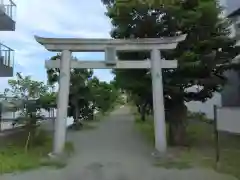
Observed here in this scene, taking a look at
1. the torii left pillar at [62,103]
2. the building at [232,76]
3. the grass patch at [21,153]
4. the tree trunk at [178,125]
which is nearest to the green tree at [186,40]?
the tree trunk at [178,125]

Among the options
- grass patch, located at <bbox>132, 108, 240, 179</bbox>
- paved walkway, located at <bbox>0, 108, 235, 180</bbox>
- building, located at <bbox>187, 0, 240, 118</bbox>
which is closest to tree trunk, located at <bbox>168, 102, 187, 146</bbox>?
grass patch, located at <bbox>132, 108, 240, 179</bbox>

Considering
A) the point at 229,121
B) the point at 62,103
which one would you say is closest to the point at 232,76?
the point at 229,121

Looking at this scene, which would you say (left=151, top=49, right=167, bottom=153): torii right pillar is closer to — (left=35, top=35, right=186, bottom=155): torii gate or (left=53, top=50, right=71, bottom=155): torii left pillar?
(left=35, top=35, right=186, bottom=155): torii gate

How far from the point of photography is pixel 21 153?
12.1 meters

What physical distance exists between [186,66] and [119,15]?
2.78 meters

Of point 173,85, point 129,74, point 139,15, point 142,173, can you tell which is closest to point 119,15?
point 139,15

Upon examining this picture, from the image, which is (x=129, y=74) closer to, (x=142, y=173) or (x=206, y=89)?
(x=206, y=89)

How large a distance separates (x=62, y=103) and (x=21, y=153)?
6.43 feet

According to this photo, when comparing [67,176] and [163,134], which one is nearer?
[67,176]

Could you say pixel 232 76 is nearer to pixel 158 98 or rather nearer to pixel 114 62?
pixel 158 98

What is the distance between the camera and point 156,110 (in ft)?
41.2

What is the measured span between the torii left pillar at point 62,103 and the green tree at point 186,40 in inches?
77.4

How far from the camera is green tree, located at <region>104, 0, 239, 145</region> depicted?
42.3ft

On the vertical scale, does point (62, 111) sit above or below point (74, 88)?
below
